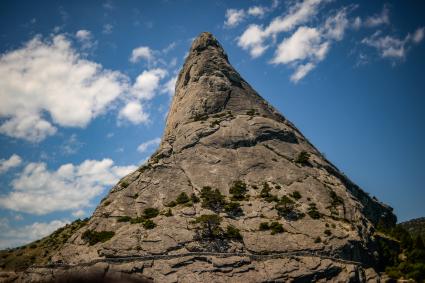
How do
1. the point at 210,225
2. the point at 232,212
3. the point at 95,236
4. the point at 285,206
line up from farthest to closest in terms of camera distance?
the point at 285,206
the point at 232,212
the point at 95,236
the point at 210,225

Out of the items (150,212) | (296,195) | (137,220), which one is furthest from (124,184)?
(296,195)

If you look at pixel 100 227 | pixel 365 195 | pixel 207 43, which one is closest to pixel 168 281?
pixel 100 227

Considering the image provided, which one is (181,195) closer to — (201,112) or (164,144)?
(164,144)

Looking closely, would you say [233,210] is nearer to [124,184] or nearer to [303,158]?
[303,158]

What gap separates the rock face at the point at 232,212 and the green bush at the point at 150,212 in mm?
482

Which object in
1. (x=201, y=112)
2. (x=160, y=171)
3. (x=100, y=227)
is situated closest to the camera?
(x=100, y=227)

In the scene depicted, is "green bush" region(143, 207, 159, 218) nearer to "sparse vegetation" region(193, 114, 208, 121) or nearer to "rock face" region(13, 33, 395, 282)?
"rock face" region(13, 33, 395, 282)

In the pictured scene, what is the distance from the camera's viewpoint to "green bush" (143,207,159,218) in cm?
7094

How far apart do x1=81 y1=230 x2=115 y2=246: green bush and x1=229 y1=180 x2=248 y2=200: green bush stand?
23.7 meters

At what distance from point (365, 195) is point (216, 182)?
4309 centimetres

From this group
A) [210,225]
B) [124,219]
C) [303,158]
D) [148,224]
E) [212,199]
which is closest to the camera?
[210,225]

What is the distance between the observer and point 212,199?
7312 centimetres

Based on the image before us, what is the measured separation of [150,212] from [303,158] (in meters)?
36.5

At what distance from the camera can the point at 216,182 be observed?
80125mm
